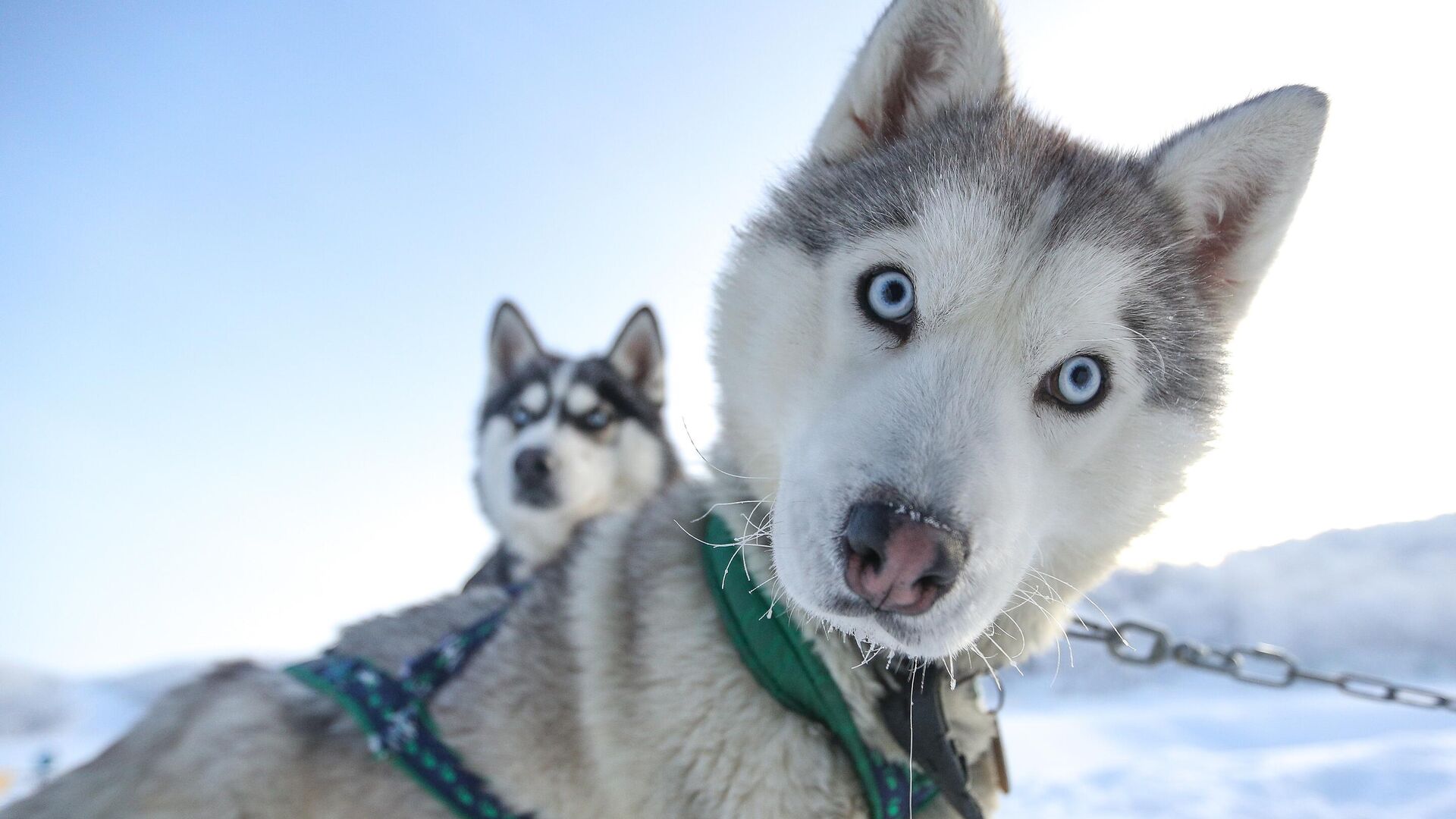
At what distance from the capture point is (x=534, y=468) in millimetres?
4465

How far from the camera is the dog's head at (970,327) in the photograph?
1174 millimetres

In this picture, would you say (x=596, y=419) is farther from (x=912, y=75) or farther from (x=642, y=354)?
(x=912, y=75)

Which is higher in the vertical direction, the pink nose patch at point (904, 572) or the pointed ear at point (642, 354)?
the pointed ear at point (642, 354)

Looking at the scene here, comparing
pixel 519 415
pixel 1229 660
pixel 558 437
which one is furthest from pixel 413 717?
pixel 519 415

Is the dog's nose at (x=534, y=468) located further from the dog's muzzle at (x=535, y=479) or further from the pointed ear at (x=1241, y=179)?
the pointed ear at (x=1241, y=179)

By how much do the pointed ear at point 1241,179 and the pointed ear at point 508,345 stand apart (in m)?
4.50

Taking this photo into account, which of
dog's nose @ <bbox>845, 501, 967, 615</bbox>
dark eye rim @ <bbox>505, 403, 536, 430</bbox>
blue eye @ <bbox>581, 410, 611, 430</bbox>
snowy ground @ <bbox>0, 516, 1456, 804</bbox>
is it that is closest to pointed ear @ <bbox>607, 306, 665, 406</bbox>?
blue eye @ <bbox>581, 410, 611, 430</bbox>

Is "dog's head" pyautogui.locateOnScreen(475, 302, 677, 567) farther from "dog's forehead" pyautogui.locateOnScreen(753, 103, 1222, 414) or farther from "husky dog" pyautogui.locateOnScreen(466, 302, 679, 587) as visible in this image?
"dog's forehead" pyautogui.locateOnScreen(753, 103, 1222, 414)

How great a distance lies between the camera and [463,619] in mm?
1862

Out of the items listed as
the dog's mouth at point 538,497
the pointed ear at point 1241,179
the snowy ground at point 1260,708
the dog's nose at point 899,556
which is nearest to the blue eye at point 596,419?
the dog's mouth at point 538,497

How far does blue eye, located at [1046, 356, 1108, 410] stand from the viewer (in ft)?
4.69

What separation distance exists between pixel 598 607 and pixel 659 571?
160mm

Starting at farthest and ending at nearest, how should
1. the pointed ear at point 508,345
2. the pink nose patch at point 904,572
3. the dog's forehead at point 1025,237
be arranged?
the pointed ear at point 508,345 < the dog's forehead at point 1025,237 < the pink nose patch at point 904,572

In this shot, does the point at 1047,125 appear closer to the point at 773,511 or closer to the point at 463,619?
the point at 773,511
